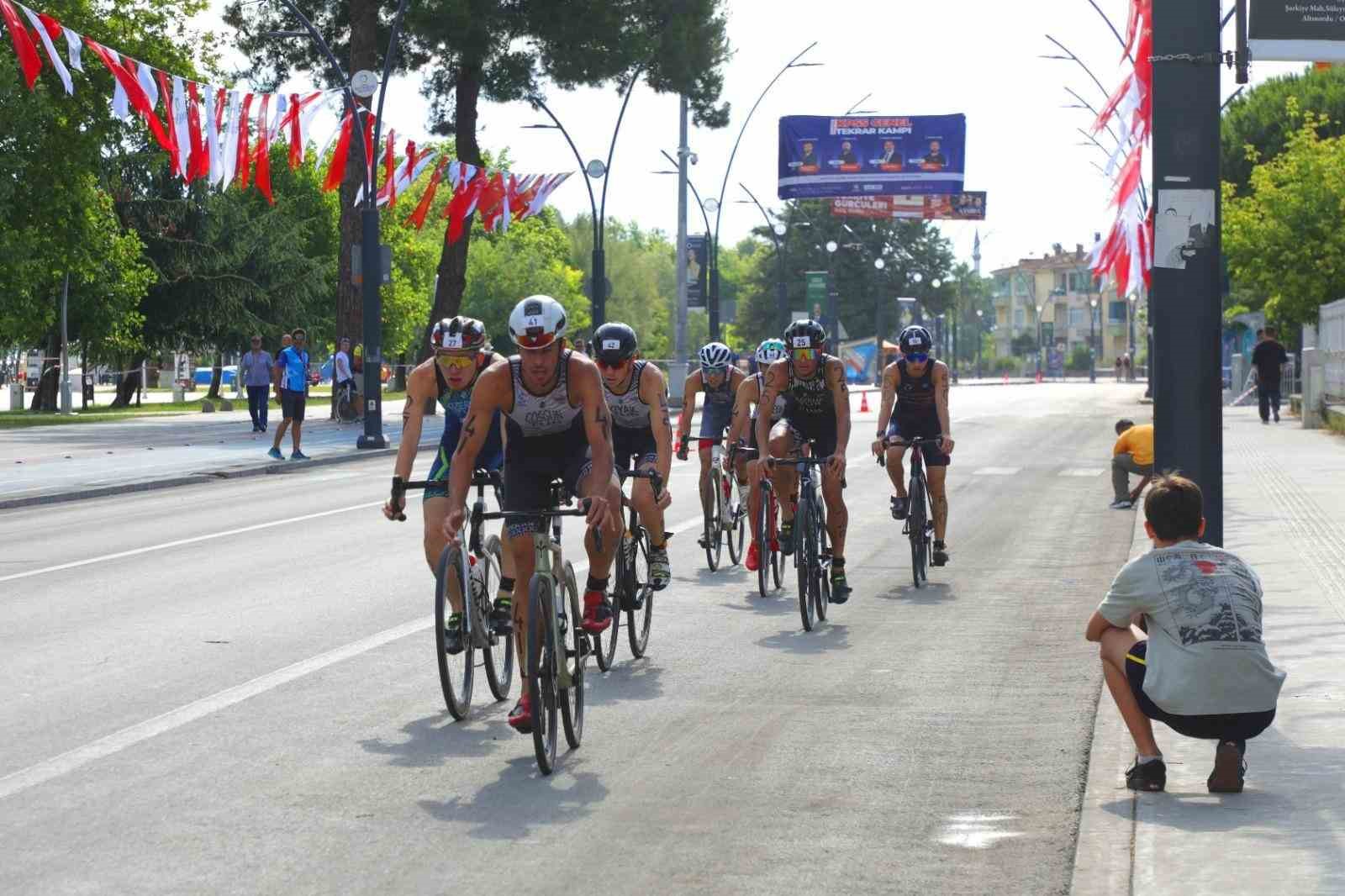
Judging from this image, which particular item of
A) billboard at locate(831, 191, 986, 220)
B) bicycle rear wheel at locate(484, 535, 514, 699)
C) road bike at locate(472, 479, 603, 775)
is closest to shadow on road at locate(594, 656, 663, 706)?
bicycle rear wheel at locate(484, 535, 514, 699)

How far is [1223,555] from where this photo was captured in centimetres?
646

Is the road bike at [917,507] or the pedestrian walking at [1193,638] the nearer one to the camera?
the pedestrian walking at [1193,638]

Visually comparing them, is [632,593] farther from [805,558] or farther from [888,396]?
[888,396]

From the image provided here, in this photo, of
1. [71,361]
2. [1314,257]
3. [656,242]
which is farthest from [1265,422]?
[656,242]

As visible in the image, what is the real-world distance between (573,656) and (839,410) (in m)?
4.65

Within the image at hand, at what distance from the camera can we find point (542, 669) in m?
7.04

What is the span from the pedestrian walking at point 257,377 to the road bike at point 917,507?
71.3 feet

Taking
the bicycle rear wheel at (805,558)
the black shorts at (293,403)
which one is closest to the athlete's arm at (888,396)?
the bicycle rear wheel at (805,558)

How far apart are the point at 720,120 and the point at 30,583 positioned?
4193 centimetres

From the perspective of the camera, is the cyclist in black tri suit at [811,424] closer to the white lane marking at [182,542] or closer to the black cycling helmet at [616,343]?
the black cycling helmet at [616,343]

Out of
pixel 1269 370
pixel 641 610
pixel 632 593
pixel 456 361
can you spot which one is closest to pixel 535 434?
pixel 456 361

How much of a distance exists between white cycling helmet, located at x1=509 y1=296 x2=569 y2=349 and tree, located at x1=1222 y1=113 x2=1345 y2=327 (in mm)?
45862

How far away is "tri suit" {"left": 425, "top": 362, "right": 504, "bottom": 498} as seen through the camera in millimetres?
9047

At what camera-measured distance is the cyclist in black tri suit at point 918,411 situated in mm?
13719
